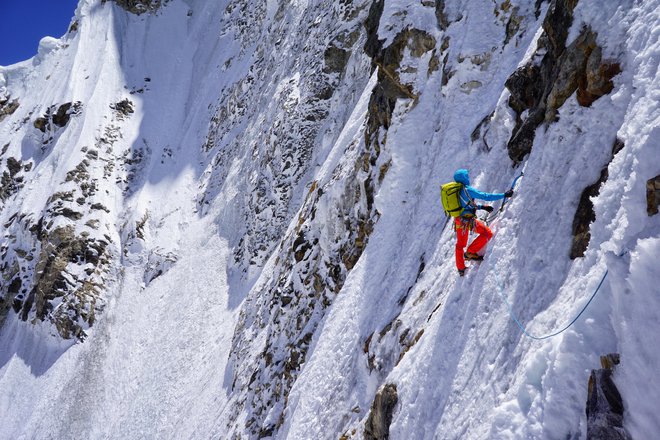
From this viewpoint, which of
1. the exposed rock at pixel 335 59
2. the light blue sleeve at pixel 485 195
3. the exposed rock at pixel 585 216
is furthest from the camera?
the exposed rock at pixel 335 59

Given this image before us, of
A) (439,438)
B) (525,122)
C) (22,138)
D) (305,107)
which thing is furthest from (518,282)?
(22,138)

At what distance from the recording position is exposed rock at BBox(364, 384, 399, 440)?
858 cm

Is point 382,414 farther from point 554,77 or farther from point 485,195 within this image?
point 554,77

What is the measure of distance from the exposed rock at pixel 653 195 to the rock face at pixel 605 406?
4.55 feet

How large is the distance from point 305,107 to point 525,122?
22909mm

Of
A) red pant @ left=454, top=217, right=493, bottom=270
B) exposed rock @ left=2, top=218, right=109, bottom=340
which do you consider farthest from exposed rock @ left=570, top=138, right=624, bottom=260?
exposed rock @ left=2, top=218, right=109, bottom=340

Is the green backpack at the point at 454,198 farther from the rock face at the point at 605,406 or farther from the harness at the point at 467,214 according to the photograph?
the rock face at the point at 605,406

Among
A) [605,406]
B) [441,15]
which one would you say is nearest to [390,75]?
[441,15]

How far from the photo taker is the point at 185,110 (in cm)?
5081

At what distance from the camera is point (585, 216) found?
578cm

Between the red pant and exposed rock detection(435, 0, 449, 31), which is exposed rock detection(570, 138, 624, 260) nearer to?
the red pant

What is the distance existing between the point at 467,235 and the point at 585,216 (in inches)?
88.5

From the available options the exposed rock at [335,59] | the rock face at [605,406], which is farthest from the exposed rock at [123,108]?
the rock face at [605,406]

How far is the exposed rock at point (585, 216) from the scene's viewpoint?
5559 mm
